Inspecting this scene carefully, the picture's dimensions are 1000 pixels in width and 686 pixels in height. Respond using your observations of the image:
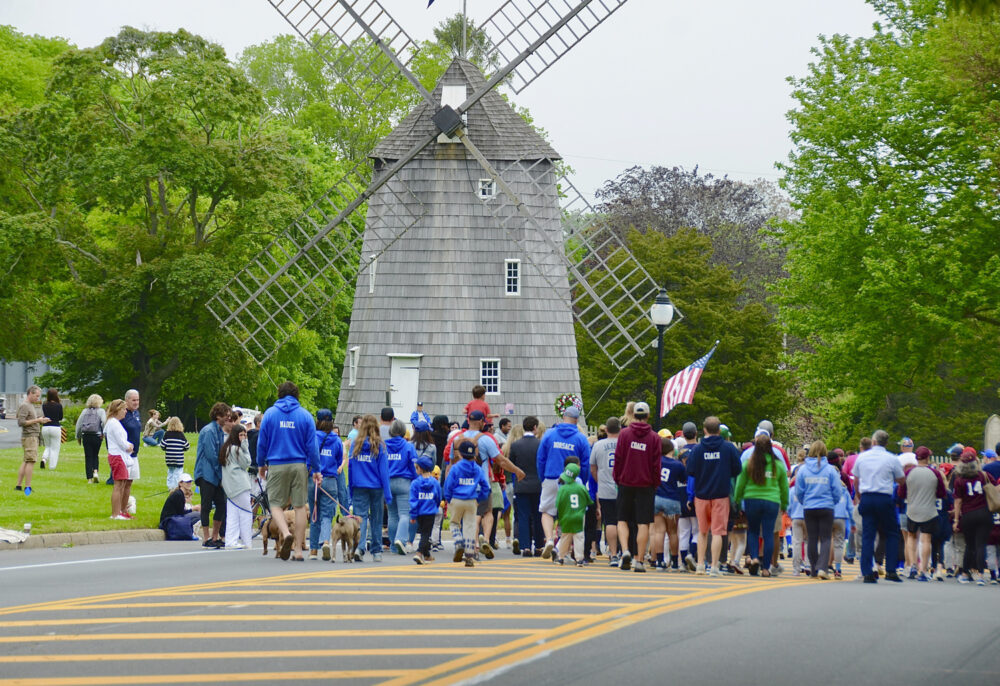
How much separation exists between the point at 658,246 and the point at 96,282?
80.0ft

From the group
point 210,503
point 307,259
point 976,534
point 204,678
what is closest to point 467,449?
point 210,503

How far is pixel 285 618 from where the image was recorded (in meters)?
11.5

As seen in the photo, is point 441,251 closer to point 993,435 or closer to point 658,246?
point 993,435

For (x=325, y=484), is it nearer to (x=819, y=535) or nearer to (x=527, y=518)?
(x=527, y=518)

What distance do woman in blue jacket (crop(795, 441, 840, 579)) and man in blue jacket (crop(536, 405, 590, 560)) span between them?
2919 mm

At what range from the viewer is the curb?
19.1 meters

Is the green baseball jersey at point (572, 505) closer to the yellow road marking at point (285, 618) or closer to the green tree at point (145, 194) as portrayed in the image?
the yellow road marking at point (285, 618)

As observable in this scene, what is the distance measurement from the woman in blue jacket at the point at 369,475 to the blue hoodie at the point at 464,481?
825 millimetres

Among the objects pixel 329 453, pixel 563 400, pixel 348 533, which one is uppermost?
pixel 563 400

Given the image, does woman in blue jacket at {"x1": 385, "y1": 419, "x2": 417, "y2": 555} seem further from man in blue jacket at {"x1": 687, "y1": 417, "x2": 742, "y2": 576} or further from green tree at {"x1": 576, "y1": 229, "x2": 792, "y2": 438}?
green tree at {"x1": 576, "y1": 229, "x2": 792, "y2": 438}

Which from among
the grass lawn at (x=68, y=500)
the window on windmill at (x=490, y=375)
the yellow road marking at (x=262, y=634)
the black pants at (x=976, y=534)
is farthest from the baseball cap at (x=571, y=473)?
the window on windmill at (x=490, y=375)

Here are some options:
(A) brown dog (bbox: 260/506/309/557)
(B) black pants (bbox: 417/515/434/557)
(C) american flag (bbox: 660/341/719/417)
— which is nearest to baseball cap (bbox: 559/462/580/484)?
(B) black pants (bbox: 417/515/434/557)

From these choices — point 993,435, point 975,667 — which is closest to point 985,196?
point 993,435

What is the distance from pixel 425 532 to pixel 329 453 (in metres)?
1.84
